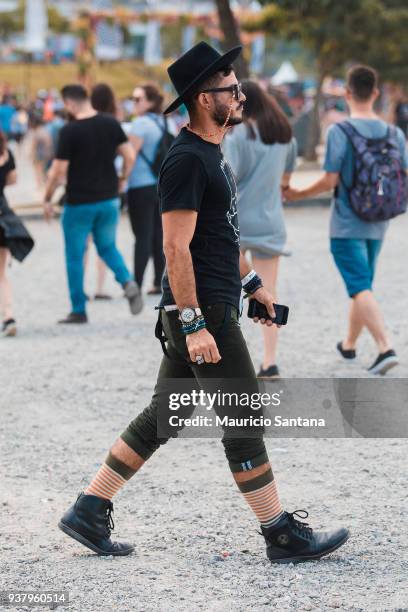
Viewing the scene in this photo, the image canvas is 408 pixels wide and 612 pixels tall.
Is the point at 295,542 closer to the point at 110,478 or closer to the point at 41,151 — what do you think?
the point at 110,478

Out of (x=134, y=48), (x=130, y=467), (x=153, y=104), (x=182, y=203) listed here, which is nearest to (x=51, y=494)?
(x=130, y=467)

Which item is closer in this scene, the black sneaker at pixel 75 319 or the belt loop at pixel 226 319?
the belt loop at pixel 226 319

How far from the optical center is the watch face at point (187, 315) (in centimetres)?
401

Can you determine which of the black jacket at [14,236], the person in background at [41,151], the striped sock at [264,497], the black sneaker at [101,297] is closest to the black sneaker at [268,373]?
the black jacket at [14,236]

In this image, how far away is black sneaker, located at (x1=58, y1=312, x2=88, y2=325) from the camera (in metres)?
9.23

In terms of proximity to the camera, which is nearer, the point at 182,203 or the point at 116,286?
the point at 182,203

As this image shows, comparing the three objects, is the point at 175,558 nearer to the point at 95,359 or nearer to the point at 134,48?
the point at 95,359

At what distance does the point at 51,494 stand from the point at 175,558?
0.97 meters

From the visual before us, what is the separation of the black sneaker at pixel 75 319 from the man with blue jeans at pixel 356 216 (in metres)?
2.62

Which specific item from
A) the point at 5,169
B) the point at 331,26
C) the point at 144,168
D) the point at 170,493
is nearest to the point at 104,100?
the point at 144,168

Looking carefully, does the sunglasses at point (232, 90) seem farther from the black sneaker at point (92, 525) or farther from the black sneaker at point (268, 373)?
the black sneaker at point (268, 373)

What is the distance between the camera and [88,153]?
9.02 metres

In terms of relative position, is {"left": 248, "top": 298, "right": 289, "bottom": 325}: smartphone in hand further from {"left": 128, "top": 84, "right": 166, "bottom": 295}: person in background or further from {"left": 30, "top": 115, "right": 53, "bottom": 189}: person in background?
{"left": 30, "top": 115, "right": 53, "bottom": 189}: person in background

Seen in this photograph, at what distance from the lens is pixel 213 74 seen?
4023mm
